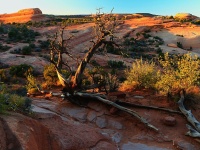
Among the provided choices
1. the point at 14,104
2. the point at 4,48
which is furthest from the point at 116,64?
the point at 14,104

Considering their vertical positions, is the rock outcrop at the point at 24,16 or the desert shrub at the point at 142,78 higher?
the rock outcrop at the point at 24,16

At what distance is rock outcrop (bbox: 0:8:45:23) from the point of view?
2657 inches

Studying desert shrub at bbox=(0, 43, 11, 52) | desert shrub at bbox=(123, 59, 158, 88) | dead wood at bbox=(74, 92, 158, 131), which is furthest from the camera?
desert shrub at bbox=(0, 43, 11, 52)

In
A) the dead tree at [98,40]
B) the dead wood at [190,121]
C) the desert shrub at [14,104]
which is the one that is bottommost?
the dead wood at [190,121]

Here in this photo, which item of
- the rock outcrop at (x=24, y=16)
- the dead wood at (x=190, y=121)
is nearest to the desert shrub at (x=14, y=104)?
the dead wood at (x=190, y=121)

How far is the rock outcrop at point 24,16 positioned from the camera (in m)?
67.5

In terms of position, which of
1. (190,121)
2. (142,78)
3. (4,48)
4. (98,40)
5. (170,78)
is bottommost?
(4,48)

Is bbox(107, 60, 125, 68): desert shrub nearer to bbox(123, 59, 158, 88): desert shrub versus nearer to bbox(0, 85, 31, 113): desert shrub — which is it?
bbox(123, 59, 158, 88): desert shrub

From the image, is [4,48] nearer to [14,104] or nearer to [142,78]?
[142,78]

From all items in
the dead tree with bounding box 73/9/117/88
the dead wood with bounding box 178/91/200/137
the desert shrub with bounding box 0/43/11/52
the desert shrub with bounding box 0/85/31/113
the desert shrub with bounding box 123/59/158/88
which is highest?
the dead tree with bounding box 73/9/117/88

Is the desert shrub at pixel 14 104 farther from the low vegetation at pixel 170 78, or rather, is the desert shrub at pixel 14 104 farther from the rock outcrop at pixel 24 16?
the rock outcrop at pixel 24 16

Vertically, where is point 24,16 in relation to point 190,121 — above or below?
above

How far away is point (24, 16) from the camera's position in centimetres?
6950

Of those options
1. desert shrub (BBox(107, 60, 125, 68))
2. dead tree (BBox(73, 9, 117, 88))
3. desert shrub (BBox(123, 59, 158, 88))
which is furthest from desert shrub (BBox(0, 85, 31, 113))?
desert shrub (BBox(107, 60, 125, 68))
